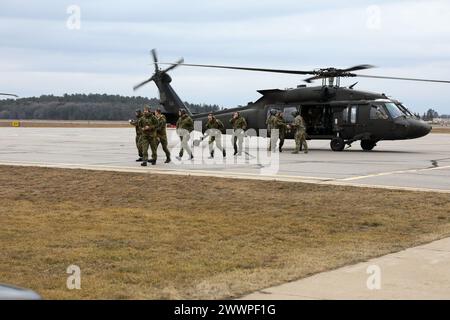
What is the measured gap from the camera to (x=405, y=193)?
13344mm

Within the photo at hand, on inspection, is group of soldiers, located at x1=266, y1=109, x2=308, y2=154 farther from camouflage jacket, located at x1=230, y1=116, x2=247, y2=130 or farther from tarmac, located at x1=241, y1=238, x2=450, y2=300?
tarmac, located at x1=241, y1=238, x2=450, y2=300

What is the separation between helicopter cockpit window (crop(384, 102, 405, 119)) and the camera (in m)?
26.4

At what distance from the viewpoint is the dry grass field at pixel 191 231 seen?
670 centimetres

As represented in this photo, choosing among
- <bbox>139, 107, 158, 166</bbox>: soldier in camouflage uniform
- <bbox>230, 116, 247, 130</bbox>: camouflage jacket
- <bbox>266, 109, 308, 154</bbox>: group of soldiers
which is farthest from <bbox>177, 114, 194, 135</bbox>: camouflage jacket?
<bbox>266, 109, 308, 154</bbox>: group of soldiers

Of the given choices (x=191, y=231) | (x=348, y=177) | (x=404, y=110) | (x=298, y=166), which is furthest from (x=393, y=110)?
(x=191, y=231)

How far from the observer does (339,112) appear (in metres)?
27.5

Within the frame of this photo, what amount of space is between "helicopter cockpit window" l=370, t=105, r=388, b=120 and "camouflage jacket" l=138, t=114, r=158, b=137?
33.8 feet

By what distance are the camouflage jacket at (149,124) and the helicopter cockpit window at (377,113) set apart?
33.8ft

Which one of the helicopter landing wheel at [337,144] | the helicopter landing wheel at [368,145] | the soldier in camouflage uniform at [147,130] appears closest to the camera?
the soldier in camouflage uniform at [147,130]

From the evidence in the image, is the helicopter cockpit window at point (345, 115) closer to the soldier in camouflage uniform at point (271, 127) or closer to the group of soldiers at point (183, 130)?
the group of soldiers at point (183, 130)

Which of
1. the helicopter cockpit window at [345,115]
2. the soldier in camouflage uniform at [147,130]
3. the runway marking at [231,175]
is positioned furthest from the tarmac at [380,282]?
the helicopter cockpit window at [345,115]

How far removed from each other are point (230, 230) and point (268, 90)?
19.7m

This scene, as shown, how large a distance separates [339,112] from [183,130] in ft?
26.4

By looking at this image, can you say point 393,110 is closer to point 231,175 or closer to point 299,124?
point 299,124
